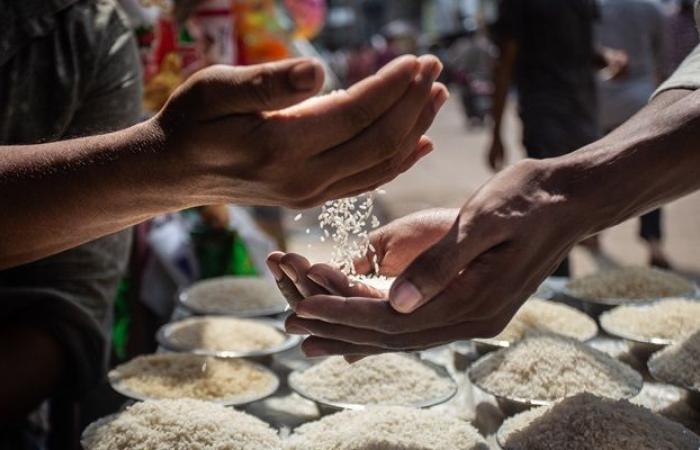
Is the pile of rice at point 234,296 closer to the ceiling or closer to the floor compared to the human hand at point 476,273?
closer to the floor

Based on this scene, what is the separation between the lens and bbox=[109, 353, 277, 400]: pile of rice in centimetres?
176

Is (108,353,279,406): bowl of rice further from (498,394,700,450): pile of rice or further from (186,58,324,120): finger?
(186,58,324,120): finger

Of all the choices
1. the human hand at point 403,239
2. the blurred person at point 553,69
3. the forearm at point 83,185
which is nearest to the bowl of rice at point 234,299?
the human hand at point 403,239

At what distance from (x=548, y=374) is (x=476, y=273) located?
59 centimetres

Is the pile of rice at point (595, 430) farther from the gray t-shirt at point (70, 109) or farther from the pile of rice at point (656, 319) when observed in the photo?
the gray t-shirt at point (70, 109)

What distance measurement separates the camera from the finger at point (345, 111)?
108 centimetres

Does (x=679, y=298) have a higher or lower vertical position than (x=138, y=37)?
lower

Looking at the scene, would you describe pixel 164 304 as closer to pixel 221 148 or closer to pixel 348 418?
pixel 348 418

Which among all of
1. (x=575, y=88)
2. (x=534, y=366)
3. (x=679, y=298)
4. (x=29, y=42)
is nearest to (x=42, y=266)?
(x=29, y=42)

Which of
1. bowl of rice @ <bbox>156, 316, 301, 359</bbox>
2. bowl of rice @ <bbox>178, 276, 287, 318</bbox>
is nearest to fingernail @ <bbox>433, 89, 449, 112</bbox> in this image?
bowl of rice @ <bbox>156, 316, 301, 359</bbox>

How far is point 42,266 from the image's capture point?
192 cm

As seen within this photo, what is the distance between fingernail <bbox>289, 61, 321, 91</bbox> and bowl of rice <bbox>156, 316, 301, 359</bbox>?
113 cm

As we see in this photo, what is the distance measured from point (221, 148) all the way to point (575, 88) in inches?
117

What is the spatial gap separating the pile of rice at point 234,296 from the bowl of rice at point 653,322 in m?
1.03
